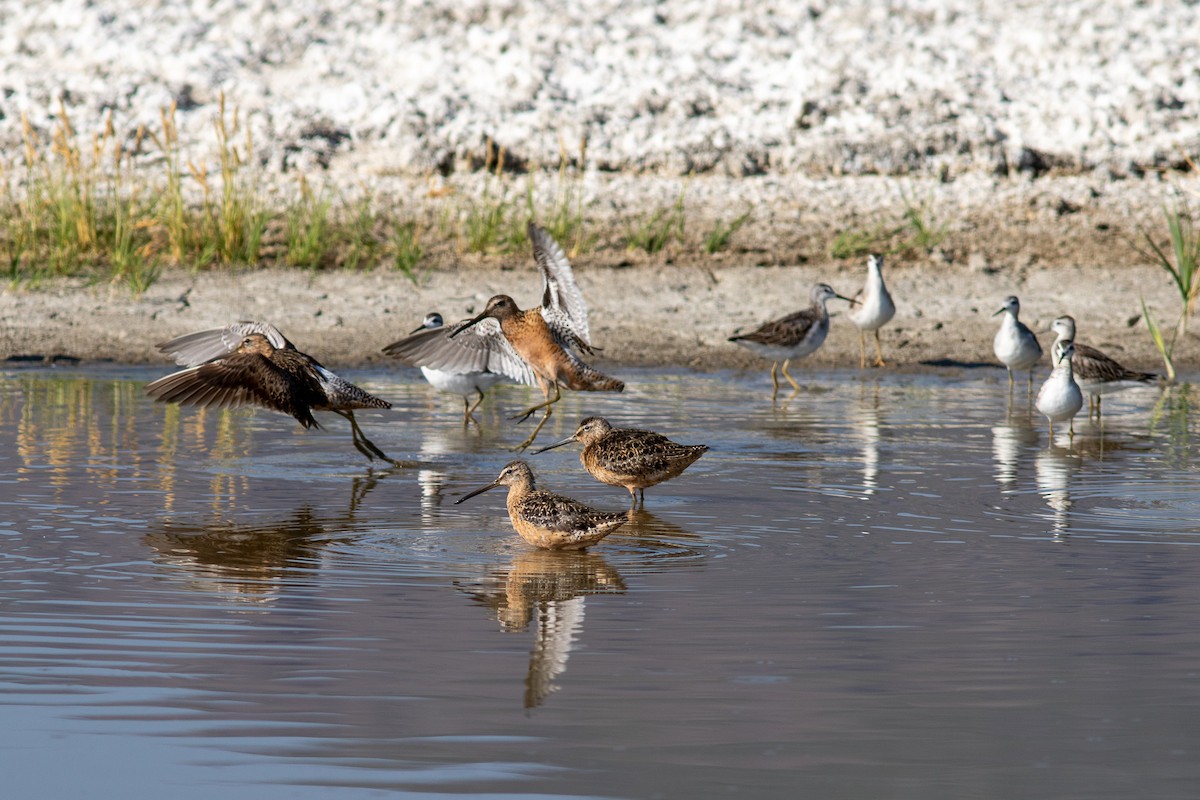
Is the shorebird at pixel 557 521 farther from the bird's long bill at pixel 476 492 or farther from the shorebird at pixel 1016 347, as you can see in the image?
the shorebird at pixel 1016 347

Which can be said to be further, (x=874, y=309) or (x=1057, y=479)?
(x=874, y=309)

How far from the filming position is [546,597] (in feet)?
23.5

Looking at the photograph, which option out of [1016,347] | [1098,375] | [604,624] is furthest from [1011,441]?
[604,624]

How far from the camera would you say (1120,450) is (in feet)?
37.9

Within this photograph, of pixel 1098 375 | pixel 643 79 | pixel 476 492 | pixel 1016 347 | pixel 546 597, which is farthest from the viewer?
pixel 643 79

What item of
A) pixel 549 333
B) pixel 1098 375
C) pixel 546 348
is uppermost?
pixel 549 333

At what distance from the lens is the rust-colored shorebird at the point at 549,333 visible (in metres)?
12.2

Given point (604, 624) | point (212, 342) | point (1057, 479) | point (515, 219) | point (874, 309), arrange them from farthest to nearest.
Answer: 1. point (515, 219)
2. point (874, 309)
3. point (212, 342)
4. point (1057, 479)
5. point (604, 624)

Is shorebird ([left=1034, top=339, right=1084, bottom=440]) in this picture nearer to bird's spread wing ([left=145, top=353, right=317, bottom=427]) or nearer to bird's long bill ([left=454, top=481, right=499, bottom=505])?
bird's long bill ([left=454, top=481, right=499, bottom=505])

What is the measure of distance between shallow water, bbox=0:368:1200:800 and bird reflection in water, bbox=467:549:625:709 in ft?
0.08

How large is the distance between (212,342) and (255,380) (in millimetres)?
1852

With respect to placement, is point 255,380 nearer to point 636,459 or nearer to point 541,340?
point 636,459

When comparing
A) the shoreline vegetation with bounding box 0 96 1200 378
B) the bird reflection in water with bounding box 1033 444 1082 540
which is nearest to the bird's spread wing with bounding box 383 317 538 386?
the bird reflection in water with bounding box 1033 444 1082 540

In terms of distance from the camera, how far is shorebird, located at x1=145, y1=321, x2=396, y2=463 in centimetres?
994
